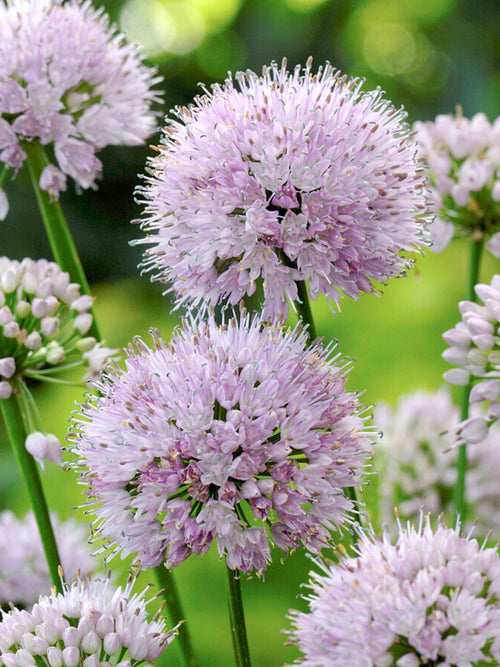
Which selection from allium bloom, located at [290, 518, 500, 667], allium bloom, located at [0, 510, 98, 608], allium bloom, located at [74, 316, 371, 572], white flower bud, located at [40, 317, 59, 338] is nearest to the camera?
allium bloom, located at [290, 518, 500, 667]

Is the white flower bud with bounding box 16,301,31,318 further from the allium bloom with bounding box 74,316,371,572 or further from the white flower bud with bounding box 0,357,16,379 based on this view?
the allium bloom with bounding box 74,316,371,572

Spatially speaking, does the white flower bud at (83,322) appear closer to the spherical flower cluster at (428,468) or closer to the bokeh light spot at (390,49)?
the spherical flower cluster at (428,468)

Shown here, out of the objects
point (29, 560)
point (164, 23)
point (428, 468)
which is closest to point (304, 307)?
point (29, 560)

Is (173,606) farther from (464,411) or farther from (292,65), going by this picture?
(292,65)

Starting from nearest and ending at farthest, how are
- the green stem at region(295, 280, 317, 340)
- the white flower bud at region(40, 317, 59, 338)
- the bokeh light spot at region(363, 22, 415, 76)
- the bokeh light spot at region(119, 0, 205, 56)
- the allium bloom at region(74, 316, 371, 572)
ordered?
the allium bloom at region(74, 316, 371, 572)
the green stem at region(295, 280, 317, 340)
the white flower bud at region(40, 317, 59, 338)
the bokeh light spot at region(363, 22, 415, 76)
the bokeh light spot at region(119, 0, 205, 56)

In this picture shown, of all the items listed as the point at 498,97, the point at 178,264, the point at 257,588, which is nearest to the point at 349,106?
the point at 178,264

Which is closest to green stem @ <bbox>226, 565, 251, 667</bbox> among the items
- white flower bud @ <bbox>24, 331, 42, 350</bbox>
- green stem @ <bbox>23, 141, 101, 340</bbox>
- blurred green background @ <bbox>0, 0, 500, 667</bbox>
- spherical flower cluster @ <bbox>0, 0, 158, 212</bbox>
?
white flower bud @ <bbox>24, 331, 42, 350</bbox>

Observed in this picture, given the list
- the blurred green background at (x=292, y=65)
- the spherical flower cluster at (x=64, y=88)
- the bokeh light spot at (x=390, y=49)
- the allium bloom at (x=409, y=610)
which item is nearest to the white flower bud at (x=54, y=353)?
the spherical flower cluster at (x=64, y=88)
